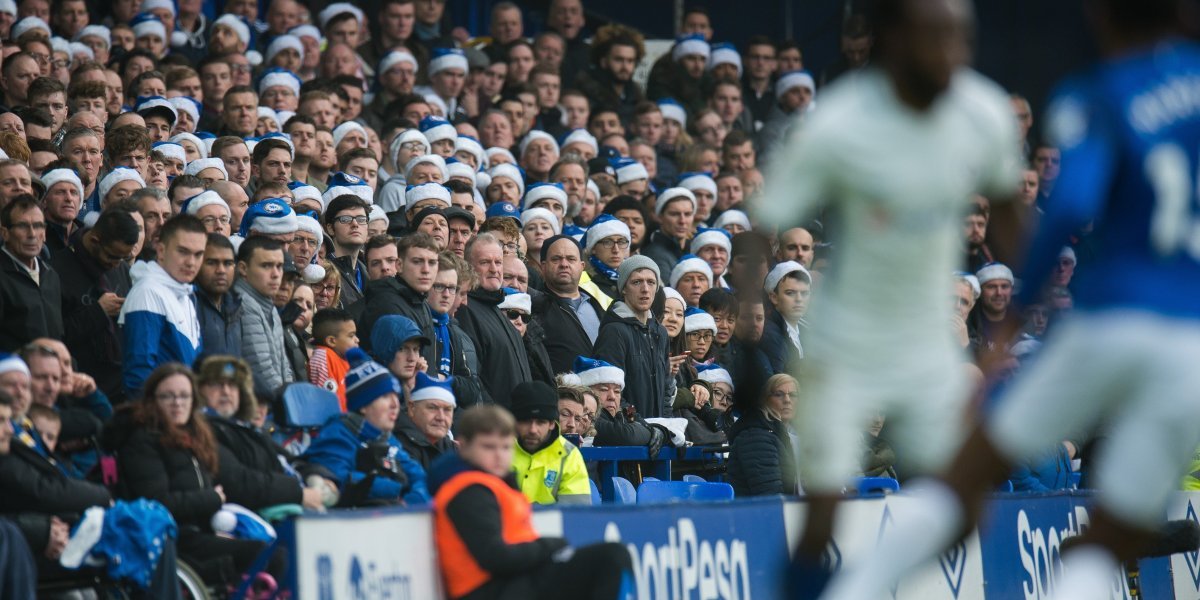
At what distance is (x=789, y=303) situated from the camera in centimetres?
1480

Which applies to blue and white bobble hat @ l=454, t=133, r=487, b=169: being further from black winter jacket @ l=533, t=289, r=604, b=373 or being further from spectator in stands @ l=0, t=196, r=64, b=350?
spectator in stands @ l=0, t=196, r=64, b=350

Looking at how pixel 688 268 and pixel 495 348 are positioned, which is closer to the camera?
pixel 495 348

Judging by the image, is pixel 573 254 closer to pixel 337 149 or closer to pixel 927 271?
pixel 337 149

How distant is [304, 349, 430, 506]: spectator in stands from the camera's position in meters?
9.41

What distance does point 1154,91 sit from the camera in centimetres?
516

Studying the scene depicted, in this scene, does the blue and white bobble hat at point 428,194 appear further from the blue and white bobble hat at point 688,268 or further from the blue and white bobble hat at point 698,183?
the blue and white bobble hat at point 698,183

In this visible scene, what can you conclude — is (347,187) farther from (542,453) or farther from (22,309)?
(22,309)

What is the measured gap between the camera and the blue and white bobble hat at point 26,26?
14461 millimetres

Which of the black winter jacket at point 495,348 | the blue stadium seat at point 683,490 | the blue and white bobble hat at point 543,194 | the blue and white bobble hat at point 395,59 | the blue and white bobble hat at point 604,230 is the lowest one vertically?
the blue stadium seat at point 683,490

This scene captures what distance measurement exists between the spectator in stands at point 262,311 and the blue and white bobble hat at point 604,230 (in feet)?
14.8

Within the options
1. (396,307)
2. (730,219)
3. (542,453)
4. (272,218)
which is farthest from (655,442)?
(730,219)

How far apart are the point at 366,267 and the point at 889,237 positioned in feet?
24.0

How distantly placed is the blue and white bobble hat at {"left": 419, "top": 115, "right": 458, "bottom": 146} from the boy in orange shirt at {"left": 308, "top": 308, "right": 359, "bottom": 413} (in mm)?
4721

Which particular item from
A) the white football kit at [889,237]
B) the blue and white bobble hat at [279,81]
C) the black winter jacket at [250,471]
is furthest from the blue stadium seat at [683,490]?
the blue and white bobble hat at [279,81]
